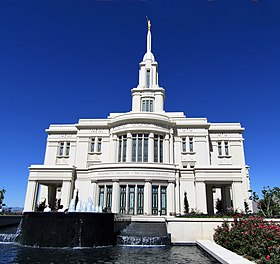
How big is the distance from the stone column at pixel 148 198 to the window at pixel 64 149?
1553 cm

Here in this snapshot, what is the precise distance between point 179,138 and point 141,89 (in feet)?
35.3

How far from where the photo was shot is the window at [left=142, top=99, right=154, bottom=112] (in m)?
37.0

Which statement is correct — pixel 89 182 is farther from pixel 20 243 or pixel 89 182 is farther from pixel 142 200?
pixel 20 243

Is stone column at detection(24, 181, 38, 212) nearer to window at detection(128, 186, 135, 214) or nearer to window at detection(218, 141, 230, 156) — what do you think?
window at detection(128, 186, 135, 214)

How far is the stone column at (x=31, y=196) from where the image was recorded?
2700cm

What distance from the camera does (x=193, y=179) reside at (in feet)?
89.9

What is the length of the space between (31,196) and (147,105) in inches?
806

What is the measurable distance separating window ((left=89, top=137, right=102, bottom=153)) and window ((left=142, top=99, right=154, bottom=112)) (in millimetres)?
8734

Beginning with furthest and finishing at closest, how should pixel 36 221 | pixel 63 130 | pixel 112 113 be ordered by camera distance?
pixel 112 113 → pixel 63 130 → pixel 36 221

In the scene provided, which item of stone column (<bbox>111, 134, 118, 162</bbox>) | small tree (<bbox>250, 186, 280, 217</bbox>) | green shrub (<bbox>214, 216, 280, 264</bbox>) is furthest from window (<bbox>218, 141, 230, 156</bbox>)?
green shrub (<bbox>214, 216, 280, 264</bbox>)

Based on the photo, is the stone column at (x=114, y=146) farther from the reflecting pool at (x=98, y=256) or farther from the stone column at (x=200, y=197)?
the reflecting pool at (x=98, y=256)

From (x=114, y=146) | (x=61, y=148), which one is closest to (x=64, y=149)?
(x=61, y=148)

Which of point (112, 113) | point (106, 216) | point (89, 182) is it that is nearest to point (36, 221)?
point (106, 216)

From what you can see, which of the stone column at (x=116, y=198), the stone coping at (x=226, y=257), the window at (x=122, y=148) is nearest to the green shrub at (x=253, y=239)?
the stone coping at (x=226, y=257)
